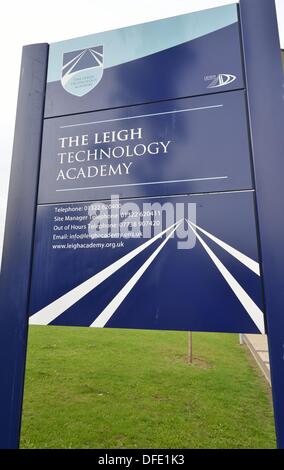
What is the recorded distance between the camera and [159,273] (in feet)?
8.18

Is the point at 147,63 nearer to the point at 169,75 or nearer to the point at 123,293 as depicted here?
the point at 169,75

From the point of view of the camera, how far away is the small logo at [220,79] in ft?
8.65

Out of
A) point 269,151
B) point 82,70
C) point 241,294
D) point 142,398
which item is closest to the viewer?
point 241,294

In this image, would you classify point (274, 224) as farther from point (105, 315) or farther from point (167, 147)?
point (105, 315)

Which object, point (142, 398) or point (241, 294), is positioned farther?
point (142, 398)

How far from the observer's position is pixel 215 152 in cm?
256

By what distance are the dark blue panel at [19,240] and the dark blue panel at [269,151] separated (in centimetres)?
203

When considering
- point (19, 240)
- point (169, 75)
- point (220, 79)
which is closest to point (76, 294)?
point (19, 240)

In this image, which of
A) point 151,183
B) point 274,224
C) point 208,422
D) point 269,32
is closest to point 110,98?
point 151,183

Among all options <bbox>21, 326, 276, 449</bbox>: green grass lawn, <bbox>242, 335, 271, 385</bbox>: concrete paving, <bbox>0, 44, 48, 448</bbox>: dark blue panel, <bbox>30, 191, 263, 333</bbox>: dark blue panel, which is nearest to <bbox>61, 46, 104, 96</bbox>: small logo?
<bbox>0, 44, 48, 448</bbox>: dark blue panel

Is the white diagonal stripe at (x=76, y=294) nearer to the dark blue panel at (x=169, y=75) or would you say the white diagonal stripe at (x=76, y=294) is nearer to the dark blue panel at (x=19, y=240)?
the dark blue panel at (x=19, y=240)

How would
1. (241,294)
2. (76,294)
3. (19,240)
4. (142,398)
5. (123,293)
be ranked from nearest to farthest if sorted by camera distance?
(241,294) → (123,293) → (76,294) → (19,240) → (142,398)

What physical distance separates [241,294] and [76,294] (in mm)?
1391

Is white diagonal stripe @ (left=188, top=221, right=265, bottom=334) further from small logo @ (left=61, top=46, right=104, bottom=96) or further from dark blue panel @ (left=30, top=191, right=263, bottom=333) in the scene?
small logo @ (left=61, top=46, right=104, bottom=96)
